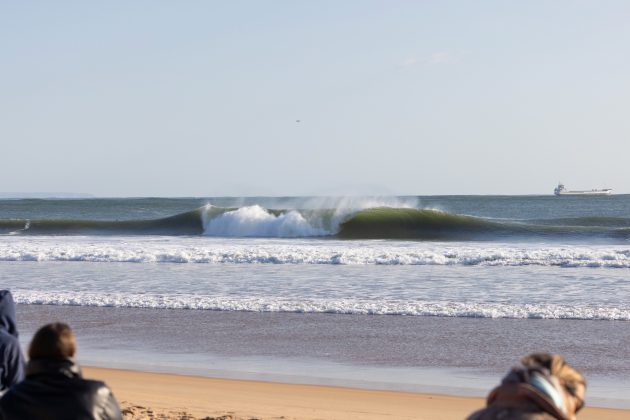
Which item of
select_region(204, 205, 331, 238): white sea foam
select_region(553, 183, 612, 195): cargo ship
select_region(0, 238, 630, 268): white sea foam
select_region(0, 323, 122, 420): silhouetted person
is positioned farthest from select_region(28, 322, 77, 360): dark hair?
select_region(553, 183, 612, 195): cargo ship

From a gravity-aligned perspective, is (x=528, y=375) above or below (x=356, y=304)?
above

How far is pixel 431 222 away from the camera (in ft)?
117

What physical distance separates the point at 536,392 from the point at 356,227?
33.2m

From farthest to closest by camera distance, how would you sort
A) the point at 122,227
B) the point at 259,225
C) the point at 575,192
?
the point at 575,192 < the point at 122,227 < the point at 259,225

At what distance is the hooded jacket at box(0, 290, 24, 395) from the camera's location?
13.8 feet

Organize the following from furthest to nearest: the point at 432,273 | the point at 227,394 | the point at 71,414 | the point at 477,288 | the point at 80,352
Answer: the point at 432,273, the point at 477,288, the point at 80,352, the point at 227,394, the point at 71,414

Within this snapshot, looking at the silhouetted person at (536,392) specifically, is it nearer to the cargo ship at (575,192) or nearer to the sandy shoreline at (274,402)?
the sandy shoreline at (274,402)

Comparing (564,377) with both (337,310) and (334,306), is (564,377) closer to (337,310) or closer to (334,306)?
(337,310)

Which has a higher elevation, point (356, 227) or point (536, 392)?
point (356, 227)

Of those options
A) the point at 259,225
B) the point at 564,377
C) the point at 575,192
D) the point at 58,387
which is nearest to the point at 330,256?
the point at 259,225

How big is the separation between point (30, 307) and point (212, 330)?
3.96 m

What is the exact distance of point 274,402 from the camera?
23.7ft

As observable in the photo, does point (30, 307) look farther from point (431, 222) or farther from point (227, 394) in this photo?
point (431, 222)

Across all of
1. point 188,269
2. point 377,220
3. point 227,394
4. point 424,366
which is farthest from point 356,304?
point 377,220
